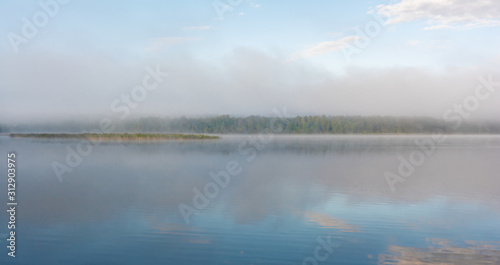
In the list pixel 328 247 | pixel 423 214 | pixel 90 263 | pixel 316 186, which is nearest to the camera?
pixel 90 263

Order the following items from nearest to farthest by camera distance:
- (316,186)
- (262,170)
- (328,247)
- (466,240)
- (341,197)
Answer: (328,247), (466,240), (341,197), (316,186), (262,170)

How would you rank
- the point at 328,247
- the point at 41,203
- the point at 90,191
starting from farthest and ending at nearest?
the point at 90,191, the point at 41,203, the point at 328,247

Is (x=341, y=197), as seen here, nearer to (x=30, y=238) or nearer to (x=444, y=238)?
(x=444, y=238)

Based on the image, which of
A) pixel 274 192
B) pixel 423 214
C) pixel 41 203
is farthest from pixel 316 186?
pixel 41 203

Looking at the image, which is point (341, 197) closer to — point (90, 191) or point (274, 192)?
point (274, 192)

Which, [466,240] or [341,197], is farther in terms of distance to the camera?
[341,197]

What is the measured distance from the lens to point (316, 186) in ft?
73.8

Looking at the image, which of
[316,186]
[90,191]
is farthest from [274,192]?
[90,191]

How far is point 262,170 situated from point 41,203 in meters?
16.8

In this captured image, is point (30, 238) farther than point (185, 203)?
No

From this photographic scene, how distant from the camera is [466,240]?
12.2m

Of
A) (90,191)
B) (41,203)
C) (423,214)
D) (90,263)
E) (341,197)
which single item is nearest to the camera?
(90,263)

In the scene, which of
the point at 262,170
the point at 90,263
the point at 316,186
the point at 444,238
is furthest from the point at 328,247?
the point at 262,170

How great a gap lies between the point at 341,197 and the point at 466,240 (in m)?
7.05
